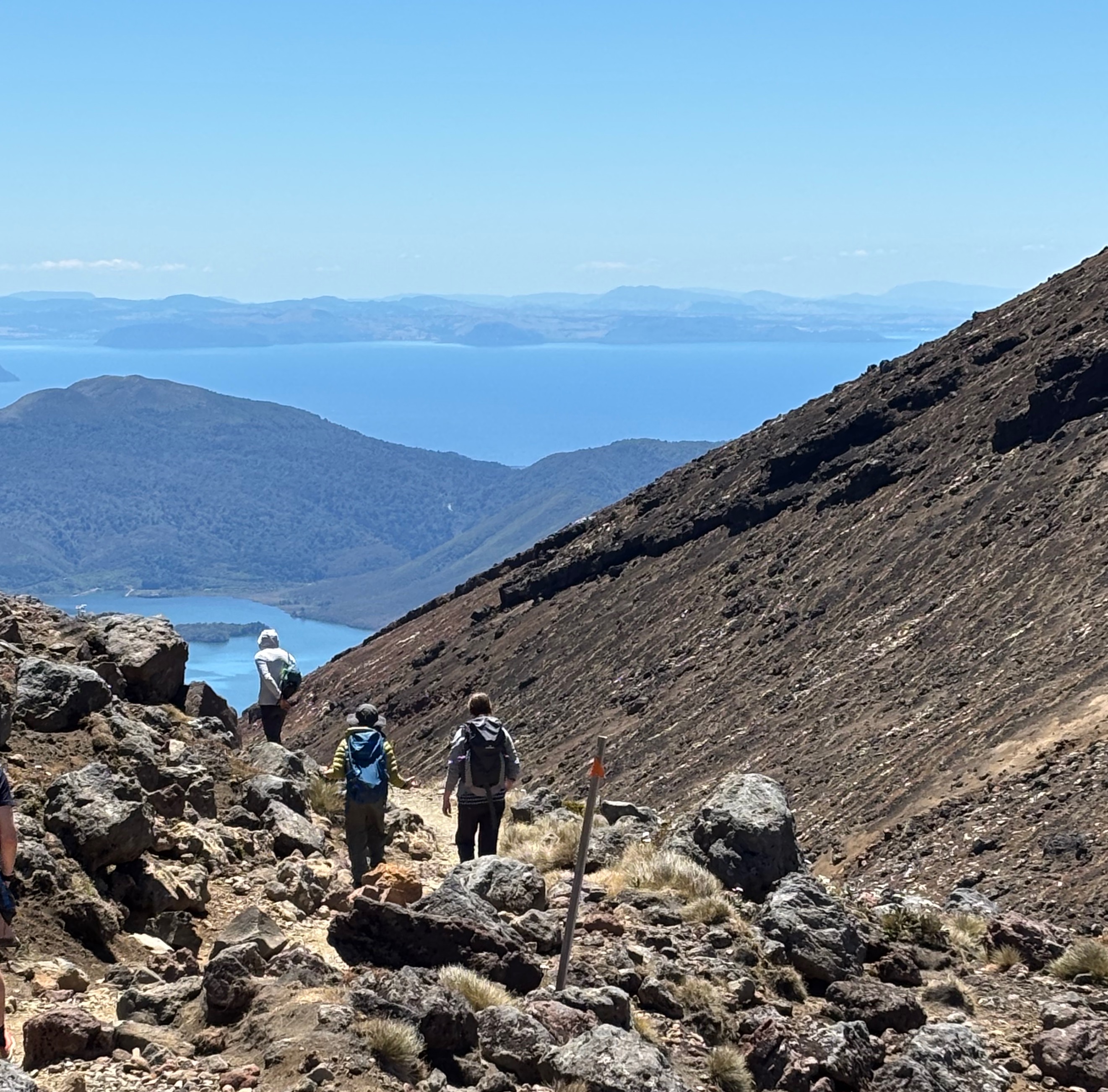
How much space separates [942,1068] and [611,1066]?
193cm

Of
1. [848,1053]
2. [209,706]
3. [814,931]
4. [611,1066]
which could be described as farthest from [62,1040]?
[209,706]

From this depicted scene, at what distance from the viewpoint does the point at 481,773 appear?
10906mm

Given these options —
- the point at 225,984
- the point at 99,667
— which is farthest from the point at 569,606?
the point at 225,984

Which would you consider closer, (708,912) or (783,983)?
(783,983)

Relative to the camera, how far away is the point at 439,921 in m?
7.93

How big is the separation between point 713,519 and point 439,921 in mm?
35441

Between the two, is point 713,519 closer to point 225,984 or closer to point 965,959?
point 965,959

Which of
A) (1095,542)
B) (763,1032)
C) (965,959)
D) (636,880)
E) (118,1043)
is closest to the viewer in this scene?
(118,1043)

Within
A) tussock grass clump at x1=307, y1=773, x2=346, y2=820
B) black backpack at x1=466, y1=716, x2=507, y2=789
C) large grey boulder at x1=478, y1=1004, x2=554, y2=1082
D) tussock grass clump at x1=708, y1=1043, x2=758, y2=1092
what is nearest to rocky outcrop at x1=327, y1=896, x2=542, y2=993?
large grey boulder at x1=478, y1=1004, x2=554, y2=1082

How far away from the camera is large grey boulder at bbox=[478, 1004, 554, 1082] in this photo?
22.4 feet

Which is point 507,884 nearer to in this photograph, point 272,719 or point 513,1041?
point 513,1041

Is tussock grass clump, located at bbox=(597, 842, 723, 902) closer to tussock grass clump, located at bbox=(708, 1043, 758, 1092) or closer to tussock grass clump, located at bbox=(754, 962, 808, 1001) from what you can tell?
tussock grass clump, located at bbox=(754, 962, 808, 1001)

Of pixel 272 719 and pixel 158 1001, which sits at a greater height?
pixel 158 1001

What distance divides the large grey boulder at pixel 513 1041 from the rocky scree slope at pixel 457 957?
0.01 m
